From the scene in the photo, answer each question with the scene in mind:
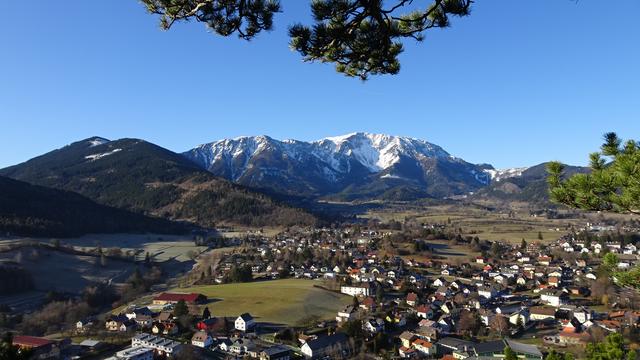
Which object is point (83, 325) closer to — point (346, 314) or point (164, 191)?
point (346, 314)

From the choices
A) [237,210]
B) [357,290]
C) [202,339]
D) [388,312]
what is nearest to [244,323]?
[202,339]

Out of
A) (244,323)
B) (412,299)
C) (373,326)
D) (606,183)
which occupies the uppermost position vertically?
(606,183)

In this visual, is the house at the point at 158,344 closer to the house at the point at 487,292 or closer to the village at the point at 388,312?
the village at the point at 388,312

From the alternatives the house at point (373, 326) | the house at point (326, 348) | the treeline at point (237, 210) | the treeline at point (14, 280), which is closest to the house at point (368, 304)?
the house at point (373, 326)

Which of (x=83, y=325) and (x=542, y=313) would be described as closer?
(x=83, y=325)

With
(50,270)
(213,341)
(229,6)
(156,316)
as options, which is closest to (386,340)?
(213,341)

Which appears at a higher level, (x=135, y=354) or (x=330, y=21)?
(x=330, y=21)

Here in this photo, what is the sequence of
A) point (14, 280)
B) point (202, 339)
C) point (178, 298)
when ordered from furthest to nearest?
point (14, 280) < point (178, 298) < point (202, 339)
